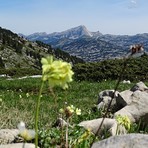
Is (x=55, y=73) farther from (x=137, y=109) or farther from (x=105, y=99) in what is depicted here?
(x=105, y=99)

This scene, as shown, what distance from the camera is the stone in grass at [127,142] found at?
4152mm

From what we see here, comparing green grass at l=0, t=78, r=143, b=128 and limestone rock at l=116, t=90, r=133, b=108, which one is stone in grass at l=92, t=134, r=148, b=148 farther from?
limestone rock at l=116, t=90, r=133, b=108

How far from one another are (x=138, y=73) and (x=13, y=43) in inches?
6347

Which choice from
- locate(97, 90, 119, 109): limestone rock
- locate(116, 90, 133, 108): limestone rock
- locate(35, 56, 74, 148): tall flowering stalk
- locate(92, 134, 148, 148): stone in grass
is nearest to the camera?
locate(35, 56, 74, 148): tall flowering stalk

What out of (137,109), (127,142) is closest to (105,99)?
(137,109)

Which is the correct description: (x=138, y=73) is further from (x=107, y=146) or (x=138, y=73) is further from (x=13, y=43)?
(x=13, y=43)

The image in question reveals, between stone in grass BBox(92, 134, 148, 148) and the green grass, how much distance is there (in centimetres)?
64

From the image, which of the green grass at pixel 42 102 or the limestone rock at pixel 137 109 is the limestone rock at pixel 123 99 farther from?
the green grass at pixel 42 102

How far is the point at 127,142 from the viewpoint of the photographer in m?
4.26

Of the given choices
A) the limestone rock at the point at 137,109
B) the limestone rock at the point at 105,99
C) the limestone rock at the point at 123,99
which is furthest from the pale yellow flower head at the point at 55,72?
the limestone rock at the point at 105,99

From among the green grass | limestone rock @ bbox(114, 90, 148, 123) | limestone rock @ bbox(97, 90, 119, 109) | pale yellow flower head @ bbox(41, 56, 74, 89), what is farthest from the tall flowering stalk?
limestone rock @ bbox(97, 90, 119, 109)

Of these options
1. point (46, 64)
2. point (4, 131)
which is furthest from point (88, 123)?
Result: point (46, 64)

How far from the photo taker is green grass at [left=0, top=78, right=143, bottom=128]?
9.99 m

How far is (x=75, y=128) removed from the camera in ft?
24.5
